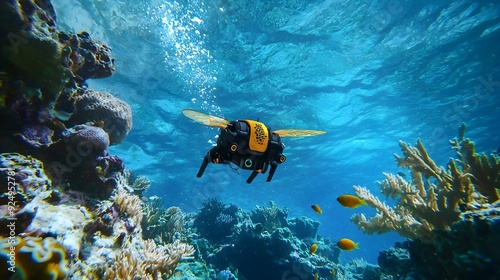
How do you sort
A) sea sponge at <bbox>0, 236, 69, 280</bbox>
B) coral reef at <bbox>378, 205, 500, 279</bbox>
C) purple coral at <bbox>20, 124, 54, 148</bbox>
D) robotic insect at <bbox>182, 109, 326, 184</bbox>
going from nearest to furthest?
sea sponge at <bbox>0, 236, 69, 280</bbox>, robotic insect at <bbox>182, 109, 326, 184</bbox>, coral reef at <bbox>378, 205, 500, 279</bbox>, purple coral at <bbox>20, 124, 54, 148</bbox>

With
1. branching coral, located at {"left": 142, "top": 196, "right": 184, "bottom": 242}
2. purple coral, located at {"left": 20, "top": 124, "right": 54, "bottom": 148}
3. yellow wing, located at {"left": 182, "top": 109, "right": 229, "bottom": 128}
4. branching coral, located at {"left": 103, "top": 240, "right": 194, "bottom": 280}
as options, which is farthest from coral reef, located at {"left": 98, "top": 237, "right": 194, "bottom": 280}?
yellow wing, located at {"left": 182, "top": 109, "right": 229, "bottom": 128}

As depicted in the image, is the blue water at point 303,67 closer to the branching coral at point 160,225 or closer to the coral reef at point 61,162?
the coral reef at point 61,162

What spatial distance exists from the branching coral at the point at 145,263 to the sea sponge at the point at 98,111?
314 cm

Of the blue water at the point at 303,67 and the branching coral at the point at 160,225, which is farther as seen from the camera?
the blue water at the point at 303,67

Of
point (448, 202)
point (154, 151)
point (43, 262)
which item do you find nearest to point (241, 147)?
point (43, 262)

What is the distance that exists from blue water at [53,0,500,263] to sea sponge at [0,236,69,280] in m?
11.1

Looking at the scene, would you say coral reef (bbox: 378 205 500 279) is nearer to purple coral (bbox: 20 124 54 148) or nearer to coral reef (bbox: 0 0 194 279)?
coral reef (bbox: 0 0 194 279)

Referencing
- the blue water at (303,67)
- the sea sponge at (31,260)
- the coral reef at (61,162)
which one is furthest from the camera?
the blue water at (303,67)

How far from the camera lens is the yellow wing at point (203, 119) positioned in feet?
7.18

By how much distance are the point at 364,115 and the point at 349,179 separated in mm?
23164

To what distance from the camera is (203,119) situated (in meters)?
2.23

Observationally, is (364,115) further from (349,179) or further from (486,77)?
(349,179)

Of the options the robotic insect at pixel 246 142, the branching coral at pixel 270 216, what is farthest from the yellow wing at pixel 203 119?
the branching coral at pixel 270 216

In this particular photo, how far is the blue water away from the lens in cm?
1160
